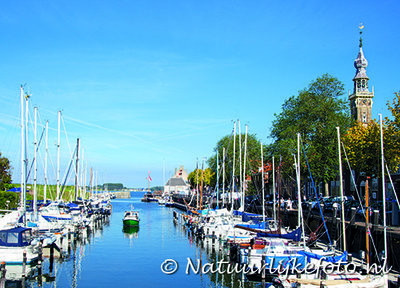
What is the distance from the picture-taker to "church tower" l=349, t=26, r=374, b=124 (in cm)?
9766

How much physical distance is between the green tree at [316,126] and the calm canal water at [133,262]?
68.4ft

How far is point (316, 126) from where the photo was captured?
63.3 metres

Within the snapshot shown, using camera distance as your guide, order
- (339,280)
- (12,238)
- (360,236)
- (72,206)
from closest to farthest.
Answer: (339,280) → (12,238) → (360,236) → (72,206)

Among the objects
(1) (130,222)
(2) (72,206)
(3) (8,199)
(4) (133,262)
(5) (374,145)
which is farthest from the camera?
(3) (8,199)

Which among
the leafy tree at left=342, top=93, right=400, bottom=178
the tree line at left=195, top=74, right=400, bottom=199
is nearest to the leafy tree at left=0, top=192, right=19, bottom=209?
the tree line at left=195, top=74, right=400, bottom=199

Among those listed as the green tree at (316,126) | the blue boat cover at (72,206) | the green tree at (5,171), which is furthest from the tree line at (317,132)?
the green tree at (5,171)

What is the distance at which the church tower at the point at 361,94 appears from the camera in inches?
3845

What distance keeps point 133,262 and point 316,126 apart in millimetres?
37234

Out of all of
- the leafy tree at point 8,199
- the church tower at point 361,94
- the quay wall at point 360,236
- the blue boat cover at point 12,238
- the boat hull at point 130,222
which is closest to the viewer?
the quay wall at point 360,236

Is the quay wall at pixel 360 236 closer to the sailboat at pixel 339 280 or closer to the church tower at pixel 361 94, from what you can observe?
the sailboat at pixel 339 280

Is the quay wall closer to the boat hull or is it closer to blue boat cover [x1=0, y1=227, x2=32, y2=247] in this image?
blue boat cover [x1=0, y1=227, x2=32, y2=247]

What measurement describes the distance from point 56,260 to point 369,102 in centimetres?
8470

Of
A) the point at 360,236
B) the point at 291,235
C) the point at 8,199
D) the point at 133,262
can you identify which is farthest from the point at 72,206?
the point at 360,236

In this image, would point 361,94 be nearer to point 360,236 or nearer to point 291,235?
point 360,236
